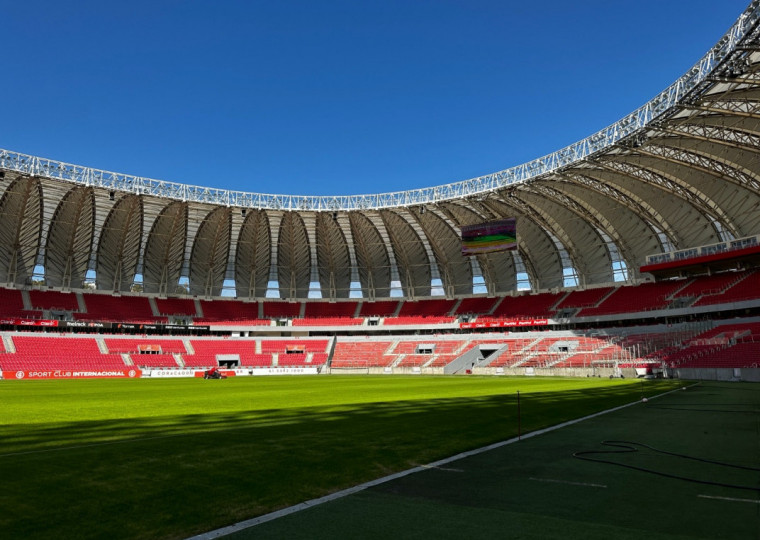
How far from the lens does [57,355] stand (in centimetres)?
5888

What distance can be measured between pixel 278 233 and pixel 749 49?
2266 inches

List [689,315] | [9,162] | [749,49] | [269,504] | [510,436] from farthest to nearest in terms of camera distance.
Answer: [689,315], [9,162], [749,49], [510,436], [269,504]

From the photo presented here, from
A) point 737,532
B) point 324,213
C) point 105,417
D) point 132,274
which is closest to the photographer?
point 737,532

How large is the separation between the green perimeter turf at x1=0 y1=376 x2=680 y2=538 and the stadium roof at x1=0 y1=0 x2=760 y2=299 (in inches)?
1190

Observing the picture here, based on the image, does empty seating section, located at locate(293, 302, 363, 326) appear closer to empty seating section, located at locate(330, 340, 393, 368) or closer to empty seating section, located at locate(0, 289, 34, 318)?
empty seating section, located at locate(330, 340, 393, 368)

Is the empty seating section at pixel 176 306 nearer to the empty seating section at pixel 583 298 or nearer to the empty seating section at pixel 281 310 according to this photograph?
the empty seating section at pixel 281 310

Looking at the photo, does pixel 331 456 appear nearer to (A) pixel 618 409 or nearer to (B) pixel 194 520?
(B) pixel 194 520

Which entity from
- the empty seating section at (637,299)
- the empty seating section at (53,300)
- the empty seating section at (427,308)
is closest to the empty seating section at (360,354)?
the empty seating section at (427,308)

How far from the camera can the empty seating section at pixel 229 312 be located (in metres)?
79.4

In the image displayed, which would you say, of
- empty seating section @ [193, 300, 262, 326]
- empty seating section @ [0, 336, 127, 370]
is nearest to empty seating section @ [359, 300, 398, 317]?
empty seating section @ [193, 300, 262, 326]

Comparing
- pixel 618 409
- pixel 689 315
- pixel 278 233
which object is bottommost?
pixel 618 409

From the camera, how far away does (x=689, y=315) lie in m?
61.3

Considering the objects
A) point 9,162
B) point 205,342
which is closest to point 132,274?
point 205,342

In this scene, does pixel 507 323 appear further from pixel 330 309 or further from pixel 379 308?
pixel 330 309
